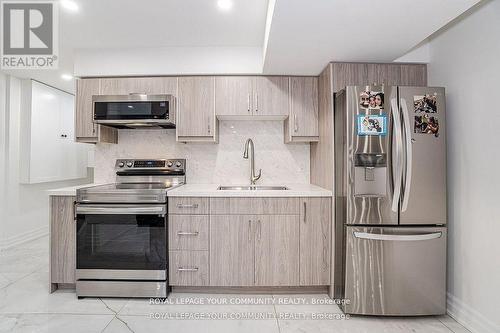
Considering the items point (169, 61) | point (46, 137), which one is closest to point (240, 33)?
point (169, 61)

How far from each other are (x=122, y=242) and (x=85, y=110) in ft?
4.74

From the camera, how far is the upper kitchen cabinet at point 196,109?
2.75 m

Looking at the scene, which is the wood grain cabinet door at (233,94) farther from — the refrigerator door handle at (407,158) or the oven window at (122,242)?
the refrigerator door handle at (407,158)

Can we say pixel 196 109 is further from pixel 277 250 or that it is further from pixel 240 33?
pixel 277 250

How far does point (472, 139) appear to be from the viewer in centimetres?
194

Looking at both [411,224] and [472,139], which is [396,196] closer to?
[411,224]

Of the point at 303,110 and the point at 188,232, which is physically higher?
the point at 303,110

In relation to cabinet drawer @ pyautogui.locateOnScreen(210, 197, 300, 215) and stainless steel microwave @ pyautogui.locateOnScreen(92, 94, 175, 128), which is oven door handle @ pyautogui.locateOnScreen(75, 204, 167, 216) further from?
stainless steel microwave @ pyautogui.locateOnScreen(92, 94, 175, 128)

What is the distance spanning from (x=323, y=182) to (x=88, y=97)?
2533 millimetres

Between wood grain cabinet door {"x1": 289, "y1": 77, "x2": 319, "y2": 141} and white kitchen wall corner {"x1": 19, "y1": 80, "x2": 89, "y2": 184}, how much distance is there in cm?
353

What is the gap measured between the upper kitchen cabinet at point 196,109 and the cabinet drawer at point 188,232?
2.78 feet

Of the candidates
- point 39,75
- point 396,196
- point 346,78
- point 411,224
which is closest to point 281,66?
point 346,78

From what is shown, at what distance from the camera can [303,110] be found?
9.05 feet

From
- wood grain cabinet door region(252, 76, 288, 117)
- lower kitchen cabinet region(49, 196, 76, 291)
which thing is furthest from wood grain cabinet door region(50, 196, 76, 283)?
wood grain cabinet door region(252, 76, 288, 117)
